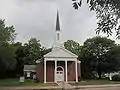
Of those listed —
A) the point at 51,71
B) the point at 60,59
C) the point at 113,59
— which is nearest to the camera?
the point at 60,59

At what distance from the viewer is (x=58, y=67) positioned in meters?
55.3

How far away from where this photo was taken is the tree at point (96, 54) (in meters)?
70.2

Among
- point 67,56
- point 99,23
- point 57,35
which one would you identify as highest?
point 57,35

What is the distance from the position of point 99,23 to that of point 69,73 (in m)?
50.5

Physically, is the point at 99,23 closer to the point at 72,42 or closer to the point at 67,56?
the point at 67,56

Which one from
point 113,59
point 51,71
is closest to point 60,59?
point 51,71

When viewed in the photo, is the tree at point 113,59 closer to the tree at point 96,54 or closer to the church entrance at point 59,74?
the tree at point 96,54

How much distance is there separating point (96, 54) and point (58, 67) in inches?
787

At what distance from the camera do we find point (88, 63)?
70875 mm

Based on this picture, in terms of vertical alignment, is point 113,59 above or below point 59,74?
above

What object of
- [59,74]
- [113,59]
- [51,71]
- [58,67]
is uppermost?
[113,59]

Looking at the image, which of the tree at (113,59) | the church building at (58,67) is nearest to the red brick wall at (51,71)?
the church building at (58,67)

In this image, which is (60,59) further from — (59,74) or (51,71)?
(51,71)

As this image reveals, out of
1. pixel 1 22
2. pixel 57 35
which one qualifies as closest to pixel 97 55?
pixel 57 35
